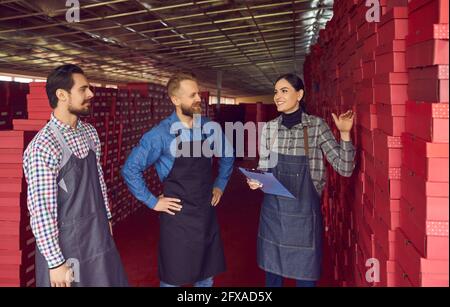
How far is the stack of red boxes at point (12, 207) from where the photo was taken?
12.1ft

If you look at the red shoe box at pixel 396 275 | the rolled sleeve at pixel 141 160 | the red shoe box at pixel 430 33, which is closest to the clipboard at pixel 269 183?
the rolled sleeve at pixel 141 160

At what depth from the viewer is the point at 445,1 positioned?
152 cm

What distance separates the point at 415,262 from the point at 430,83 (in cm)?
78

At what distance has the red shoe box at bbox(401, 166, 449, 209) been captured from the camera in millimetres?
1593

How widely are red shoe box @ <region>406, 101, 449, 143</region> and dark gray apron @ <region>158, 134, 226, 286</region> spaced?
1.71 m

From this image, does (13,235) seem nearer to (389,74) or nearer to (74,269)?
(74,269)

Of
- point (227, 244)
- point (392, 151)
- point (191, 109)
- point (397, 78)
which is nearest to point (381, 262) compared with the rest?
point (392, 151)

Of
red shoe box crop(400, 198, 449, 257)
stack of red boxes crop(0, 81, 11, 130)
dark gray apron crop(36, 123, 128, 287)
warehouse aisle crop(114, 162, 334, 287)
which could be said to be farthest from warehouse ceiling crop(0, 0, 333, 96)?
red shoe box crop(400, 198, 449, 257)

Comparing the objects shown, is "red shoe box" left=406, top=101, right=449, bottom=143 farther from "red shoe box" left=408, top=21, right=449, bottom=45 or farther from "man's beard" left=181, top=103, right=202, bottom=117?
"man's beard" left=181, top=103, right=202, bottom=117

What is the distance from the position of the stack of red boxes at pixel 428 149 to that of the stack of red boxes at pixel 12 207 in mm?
3374

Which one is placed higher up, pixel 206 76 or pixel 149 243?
pixel 206 76

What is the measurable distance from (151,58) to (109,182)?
11.5 m
